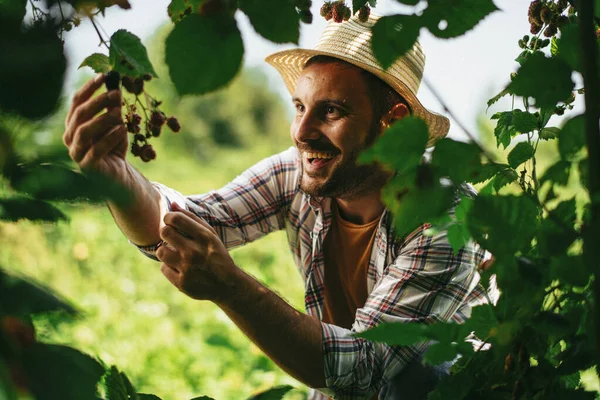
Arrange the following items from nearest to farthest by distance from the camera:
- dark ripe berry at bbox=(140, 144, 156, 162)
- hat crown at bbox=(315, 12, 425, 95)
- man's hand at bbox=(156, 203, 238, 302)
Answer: dark ripe berry at bbox=(140, 144, 156, 162)
man's hand at bbox=(156, 203, 238, 302)
hat crown at bbox=(315, 12, 425, 95)

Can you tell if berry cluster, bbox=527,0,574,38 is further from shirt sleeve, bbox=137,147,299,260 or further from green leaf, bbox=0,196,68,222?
shirt sleeve, bbox=137,147,299,260

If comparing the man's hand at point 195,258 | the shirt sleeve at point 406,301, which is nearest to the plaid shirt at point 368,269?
the shirt sleeve at point 406,301

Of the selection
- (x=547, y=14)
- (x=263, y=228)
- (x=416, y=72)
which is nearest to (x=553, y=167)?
(x=547, y=14)

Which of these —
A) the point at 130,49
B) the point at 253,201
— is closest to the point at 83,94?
the point at 130,49

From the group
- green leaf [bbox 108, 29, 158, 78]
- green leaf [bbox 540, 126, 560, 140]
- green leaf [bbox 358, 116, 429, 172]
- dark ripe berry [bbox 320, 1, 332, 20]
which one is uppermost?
dark ripe berry [bbox 320, 1, 332, 20]

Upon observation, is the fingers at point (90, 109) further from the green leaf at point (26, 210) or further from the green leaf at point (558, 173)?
the green leaf at point (558, 173)

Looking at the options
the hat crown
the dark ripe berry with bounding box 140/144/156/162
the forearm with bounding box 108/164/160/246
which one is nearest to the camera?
the dark ripe berry with bounding box 140/144/156/162

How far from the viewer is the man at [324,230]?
4.09 ft

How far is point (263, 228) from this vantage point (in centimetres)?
207

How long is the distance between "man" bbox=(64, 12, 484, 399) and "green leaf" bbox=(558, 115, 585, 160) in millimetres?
654

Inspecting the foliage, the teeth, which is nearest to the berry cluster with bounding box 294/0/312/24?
the foliage

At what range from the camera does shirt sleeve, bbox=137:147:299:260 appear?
1902 mm

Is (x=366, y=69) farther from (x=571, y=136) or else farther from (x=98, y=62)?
(x=571, y=136)

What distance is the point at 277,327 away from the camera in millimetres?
1324
